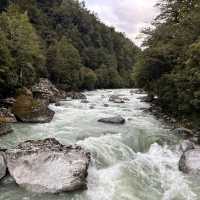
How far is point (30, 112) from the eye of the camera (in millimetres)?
21984

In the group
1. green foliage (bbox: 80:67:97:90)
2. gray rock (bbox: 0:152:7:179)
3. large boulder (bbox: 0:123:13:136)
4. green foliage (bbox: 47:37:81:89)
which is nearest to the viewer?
gray rock (bbox: 0:152:7:179)

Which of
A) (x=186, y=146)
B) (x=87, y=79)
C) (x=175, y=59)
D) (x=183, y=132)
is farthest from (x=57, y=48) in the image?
(x=186, y=146)

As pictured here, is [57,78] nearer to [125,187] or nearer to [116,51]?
[125,187]

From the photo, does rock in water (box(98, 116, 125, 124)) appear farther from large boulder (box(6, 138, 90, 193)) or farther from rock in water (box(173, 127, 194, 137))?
large boulder (box(6, 138, 90, 193))

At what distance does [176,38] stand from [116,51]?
99237mm

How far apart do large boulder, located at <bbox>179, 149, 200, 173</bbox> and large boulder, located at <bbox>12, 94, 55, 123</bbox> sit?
1008 centimetres

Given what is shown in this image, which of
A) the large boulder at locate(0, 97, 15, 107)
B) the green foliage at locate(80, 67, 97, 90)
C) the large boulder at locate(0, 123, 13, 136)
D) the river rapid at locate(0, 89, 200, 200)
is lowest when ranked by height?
the river rapid at locate(0, 89, 200, 200)

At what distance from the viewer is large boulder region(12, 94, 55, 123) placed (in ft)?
69.8

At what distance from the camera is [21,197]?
35.9 feet

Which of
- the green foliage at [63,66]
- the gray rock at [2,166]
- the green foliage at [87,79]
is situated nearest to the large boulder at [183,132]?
the gray rock at [2,166]

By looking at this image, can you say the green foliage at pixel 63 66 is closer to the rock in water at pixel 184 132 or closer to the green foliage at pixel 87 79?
the green foliage at pixel 87 79

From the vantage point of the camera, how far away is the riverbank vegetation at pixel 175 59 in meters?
19.4

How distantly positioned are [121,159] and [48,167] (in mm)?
4189

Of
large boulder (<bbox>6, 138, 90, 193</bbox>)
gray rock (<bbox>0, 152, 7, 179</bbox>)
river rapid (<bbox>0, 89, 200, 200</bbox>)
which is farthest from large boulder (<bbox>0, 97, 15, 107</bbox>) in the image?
gray rock (<bbox>0, 152, 7, 179</bbox>)
